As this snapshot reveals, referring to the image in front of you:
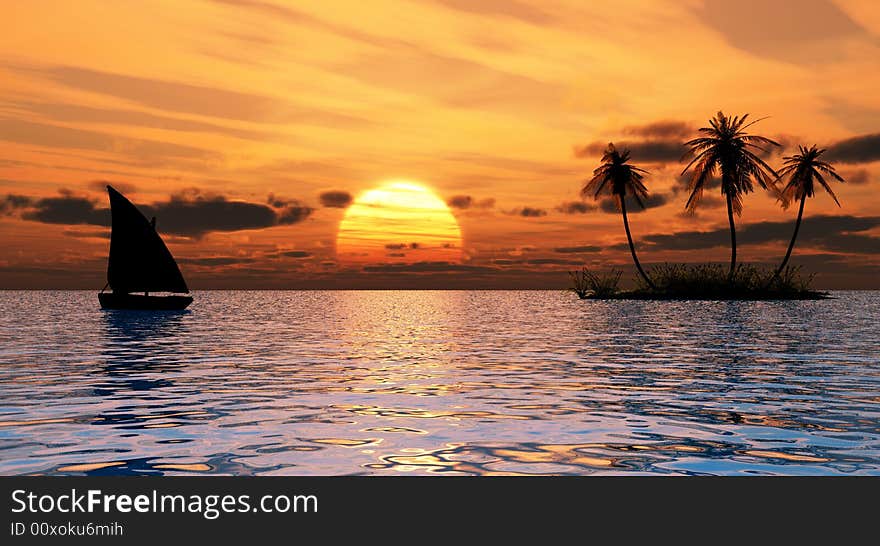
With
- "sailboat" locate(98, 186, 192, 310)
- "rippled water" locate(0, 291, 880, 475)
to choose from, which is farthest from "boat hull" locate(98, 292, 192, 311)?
"rippled water" locate(0, 291, 880, 475)

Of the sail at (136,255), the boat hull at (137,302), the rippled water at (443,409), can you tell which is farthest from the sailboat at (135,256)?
the rippled water at (443,409)

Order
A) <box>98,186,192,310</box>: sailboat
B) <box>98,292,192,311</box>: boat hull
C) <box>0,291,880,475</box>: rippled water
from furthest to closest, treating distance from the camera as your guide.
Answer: <box>98,292,192,311</box>: boat hull < <box>98,186,192,310</box>: sailboat < <box>0,291,880,475</box>: rippled water

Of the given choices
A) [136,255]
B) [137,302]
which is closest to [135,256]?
[136,255]

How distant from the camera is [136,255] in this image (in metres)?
64.8

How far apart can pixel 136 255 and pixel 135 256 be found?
11cm

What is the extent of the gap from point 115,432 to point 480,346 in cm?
2312

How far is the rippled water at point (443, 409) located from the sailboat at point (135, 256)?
1183 inches

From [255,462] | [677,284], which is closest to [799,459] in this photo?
[255,462]

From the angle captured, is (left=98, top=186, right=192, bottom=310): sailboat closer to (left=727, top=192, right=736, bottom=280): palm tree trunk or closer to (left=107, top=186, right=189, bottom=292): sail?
(left=107, top=186, right=189, bottom=292): sail

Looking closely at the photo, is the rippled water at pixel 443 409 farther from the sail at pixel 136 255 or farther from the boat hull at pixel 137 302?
the boat hull at pixel 137 302

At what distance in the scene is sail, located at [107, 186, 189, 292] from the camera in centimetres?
6372

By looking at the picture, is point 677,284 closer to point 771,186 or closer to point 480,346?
point 771,186

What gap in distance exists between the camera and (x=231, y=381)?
71.9 feet

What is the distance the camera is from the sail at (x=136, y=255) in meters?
63.7
